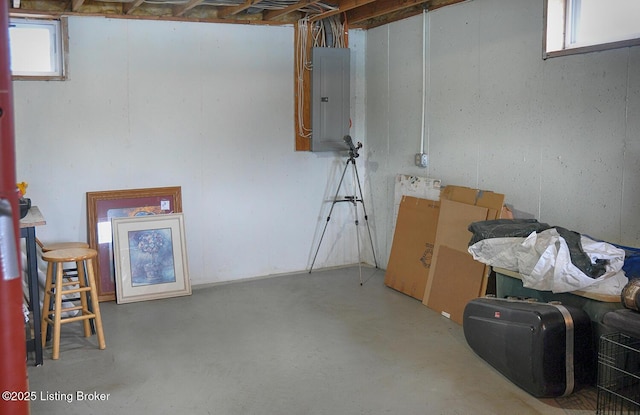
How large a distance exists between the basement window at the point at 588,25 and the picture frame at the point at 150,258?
344 centimetres

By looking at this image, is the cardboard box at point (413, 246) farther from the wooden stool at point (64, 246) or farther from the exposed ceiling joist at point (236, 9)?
the wooden stool at point (64, 246)

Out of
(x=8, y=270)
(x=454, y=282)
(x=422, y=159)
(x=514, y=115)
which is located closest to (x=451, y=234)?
(x=454, y=282)

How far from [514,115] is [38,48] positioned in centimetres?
391

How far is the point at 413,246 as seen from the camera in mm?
5383

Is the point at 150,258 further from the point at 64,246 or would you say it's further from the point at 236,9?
the point at 236,9

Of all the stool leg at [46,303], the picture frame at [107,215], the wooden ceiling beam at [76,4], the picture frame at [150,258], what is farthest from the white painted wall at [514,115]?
the stool leg at [46,303]

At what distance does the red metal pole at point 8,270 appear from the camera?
1259 mm

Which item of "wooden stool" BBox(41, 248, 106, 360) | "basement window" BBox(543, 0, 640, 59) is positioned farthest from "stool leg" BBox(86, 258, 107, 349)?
"basement window" BBox(543, 0, 640, 59)

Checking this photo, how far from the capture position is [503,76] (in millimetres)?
4590

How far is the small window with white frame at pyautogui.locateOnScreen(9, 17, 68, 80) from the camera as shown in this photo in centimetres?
487

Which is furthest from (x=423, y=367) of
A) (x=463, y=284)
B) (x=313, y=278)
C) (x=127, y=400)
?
(x=313, y=278)

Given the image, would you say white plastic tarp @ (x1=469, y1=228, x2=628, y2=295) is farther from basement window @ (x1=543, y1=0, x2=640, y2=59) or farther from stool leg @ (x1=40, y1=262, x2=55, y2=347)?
stool leg @ (x1=40, y1=262, x2=55, y2=347)

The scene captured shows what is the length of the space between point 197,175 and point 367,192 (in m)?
1.86

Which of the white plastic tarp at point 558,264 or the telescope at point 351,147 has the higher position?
the telescope at point 351,147
